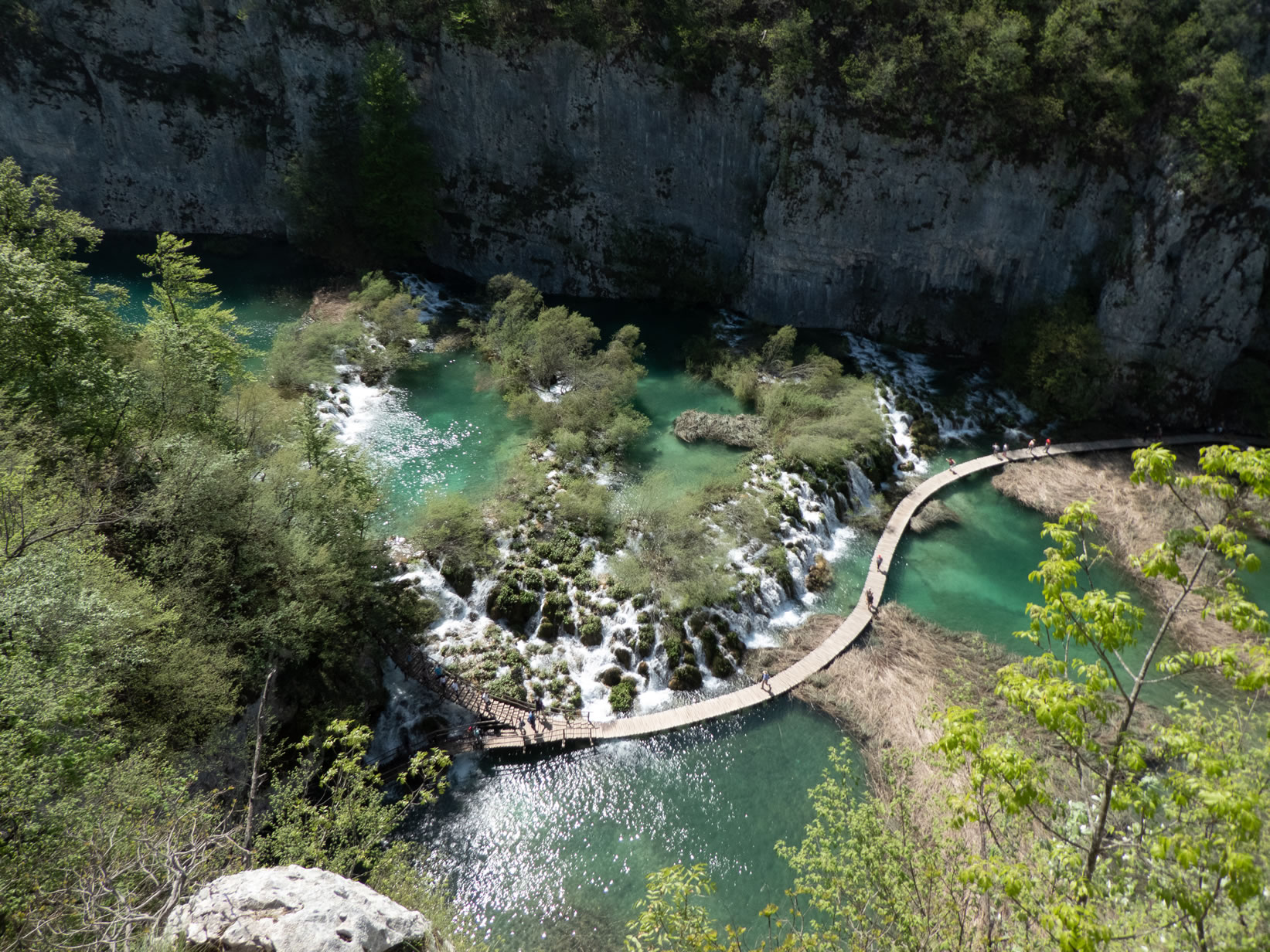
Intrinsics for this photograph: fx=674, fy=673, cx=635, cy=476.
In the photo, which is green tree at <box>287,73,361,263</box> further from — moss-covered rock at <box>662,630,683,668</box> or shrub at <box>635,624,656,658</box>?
moss-covered rock at <box>662,630,683,668</box>

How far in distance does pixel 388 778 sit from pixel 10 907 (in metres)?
11.0

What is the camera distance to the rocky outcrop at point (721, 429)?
30125mm

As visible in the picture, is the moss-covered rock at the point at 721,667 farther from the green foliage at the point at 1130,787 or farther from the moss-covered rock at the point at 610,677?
the green foliage at the point at 1130,787

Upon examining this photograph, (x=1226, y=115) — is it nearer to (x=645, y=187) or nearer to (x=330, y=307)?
(x=645, y=187)

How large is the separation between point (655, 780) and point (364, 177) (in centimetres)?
3711

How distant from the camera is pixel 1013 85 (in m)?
30.3

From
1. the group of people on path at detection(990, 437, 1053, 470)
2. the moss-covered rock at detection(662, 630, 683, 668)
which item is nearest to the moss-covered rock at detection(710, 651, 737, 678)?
the moss-covered rock at detection(662, 630, 683, 668)

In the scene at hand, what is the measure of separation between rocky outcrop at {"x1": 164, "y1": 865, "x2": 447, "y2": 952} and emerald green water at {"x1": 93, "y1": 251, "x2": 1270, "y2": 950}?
862 cm

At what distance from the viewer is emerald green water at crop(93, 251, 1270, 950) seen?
1623cm

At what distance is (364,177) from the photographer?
39500 millimetres

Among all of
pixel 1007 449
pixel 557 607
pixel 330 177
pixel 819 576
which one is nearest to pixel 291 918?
pixel 557 607

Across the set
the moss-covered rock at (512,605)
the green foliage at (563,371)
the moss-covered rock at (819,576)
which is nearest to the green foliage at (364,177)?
the green foliage at (563,371)

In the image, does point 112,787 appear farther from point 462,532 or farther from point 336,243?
point 336,243

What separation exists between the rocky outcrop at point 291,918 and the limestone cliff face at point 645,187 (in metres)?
36.1
